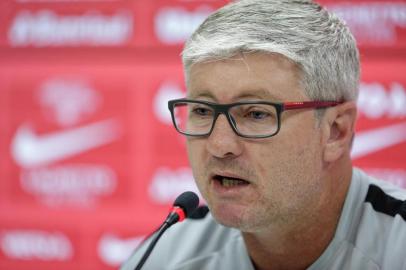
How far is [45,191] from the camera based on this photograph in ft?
8.60

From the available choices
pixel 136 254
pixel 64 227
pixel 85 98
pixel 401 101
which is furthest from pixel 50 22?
pixel 401 101

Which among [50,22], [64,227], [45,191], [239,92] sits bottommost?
[64,227]

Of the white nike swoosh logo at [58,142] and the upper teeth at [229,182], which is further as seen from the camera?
the white nike swoosh logo at [58,142]

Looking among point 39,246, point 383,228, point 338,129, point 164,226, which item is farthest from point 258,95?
point 39,246

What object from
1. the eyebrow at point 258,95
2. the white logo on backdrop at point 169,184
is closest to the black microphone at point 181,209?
the eyebrow at point 258,95

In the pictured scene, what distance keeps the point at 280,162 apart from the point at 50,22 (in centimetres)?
173

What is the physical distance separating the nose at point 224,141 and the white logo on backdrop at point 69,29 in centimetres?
145

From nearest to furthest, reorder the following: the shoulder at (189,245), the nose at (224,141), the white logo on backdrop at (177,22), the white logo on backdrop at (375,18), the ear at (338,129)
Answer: the nose at (224,141) → the ear at (338,129) → the shoulder at (189,245) → the white logo on backdrop at (375,18) → the white logo on backdrop at (177,22)

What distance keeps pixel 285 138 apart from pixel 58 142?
164cm

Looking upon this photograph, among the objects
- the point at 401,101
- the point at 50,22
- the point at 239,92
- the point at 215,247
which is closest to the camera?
the point at 239,92

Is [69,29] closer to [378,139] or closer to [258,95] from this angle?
[378,139]

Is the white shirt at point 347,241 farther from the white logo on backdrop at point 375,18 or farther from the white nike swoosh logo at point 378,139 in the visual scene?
the white logo on backdrop at point 375,18

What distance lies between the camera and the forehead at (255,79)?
122cm

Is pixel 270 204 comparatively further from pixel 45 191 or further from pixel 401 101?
pixel 45 191
